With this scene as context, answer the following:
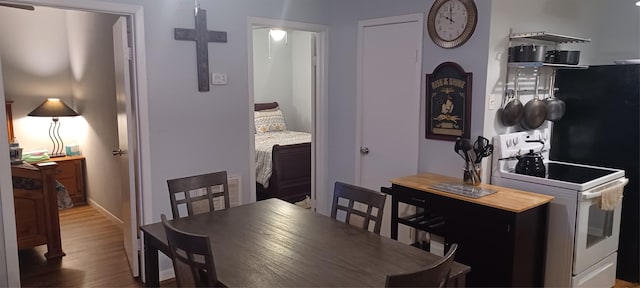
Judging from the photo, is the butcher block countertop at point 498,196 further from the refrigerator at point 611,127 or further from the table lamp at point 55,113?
the table lamp at point 55,113

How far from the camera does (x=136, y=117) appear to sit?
123 inches

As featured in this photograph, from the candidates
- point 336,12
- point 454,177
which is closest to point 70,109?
point 336,12

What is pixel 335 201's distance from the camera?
8.25 ft

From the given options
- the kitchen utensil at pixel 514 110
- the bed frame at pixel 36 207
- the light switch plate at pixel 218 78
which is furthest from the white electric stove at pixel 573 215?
the bed frame at pixel 36 207

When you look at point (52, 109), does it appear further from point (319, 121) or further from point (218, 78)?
point (319, 121)

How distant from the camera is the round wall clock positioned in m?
3.06

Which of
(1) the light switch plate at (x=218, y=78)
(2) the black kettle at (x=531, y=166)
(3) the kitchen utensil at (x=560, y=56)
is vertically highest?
(3) the kitchen utensil at (x=560, y=56)

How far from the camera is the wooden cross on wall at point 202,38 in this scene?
3.22 m

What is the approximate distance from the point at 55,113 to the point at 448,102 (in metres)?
Answer: 4.29

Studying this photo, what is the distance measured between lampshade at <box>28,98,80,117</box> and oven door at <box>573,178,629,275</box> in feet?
16.8

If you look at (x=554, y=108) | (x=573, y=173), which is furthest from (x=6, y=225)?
(x=554, y=108)

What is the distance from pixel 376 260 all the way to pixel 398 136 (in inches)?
76.4

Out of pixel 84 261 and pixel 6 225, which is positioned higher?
pixel 6 225

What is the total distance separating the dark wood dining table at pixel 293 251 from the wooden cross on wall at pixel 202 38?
1.19 meters
